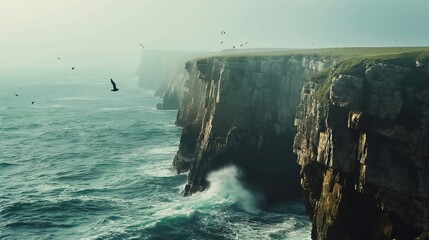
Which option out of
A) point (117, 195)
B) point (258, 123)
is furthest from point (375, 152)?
point (117, 195)

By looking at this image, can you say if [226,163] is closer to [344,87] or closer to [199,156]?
[199,156]

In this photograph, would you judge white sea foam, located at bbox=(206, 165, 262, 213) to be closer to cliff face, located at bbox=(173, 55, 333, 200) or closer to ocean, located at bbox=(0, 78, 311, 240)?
ocean, located at bbox=(0, 78, 311, 240)

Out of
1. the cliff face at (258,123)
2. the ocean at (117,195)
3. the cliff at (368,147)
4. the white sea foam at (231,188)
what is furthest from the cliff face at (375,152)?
the cliff face at (258,123)

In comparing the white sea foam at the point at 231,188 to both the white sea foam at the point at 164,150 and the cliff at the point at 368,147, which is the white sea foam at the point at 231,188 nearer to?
the cliff at the point at 368,147

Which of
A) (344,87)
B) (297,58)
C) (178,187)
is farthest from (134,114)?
(344,87)

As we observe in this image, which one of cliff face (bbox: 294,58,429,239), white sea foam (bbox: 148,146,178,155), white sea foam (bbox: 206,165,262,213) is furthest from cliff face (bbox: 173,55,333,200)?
white sea foam (bbox: 148,146,178,155)

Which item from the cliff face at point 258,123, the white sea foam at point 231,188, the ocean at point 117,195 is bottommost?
the ocean at point 117,195

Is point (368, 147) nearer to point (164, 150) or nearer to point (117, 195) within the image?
point (117, 195)
